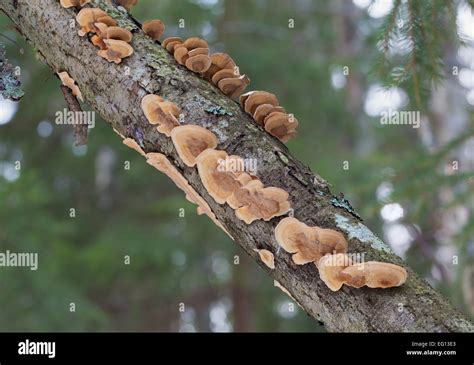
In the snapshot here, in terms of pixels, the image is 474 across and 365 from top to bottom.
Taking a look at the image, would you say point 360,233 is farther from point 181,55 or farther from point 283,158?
point 181,55

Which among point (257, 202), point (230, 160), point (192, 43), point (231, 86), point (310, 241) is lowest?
point (310, 241)

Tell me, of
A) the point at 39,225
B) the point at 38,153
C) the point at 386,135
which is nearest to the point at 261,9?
the point at 386,135

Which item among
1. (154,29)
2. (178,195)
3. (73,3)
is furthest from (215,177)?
(178,195)

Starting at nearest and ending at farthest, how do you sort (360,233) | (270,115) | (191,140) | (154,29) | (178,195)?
(360,233), (191,140), (270,115), (154,29), (178,195)

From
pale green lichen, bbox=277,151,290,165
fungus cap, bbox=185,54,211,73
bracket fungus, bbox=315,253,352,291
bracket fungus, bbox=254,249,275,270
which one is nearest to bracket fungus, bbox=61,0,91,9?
fungus cap, bbox=185,54,211,73

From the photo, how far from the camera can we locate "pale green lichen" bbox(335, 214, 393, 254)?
1.58 m

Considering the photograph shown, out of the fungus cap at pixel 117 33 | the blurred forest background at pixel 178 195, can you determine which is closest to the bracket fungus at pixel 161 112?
the fungus cap at pixel 117 33

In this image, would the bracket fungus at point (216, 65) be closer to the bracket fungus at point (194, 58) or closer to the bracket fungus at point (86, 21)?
the bracket fungus at point (194, 58)

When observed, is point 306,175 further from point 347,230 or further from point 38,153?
point 38,153

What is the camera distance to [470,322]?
141cm

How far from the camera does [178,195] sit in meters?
7.79

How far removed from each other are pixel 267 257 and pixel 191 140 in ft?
1.29

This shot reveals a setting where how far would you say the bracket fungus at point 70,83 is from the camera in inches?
78.8

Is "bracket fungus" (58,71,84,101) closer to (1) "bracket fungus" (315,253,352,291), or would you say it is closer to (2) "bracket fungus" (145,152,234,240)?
(2) "bracket fungus" (145,152,234,240)
